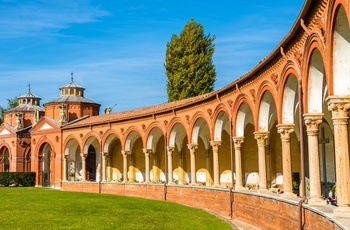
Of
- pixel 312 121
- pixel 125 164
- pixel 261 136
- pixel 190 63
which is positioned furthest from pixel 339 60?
pixel 190 63

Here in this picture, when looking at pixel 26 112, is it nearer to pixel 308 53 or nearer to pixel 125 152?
pixel 125 152

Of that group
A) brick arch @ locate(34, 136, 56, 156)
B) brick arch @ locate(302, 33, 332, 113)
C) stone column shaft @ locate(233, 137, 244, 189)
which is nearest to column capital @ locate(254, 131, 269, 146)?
stone column shaft @ locate(233, 137, 244, 189)

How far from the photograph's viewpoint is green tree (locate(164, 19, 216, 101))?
41.8m

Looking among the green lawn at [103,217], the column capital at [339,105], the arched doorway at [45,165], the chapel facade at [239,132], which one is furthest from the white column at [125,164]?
the column capital at [339,105]

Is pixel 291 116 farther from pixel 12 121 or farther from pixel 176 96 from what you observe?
pixel 12 121

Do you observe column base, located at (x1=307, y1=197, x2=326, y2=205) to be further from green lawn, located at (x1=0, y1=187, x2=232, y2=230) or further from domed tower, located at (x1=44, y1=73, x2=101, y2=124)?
domed tower, located at (x1=44, y1=73, x2=101, y2=124)

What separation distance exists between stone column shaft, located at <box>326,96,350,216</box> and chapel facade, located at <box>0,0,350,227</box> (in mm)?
19

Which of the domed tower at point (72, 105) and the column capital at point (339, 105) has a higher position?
the domed tower at point (72, 105)

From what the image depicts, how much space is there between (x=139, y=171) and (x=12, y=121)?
20.7 meters

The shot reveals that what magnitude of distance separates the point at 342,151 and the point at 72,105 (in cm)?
3603

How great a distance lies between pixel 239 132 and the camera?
19.9m

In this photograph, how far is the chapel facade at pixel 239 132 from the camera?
33.8ft

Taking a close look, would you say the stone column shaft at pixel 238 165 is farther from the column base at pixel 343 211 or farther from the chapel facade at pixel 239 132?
the column base at pixel 343 211

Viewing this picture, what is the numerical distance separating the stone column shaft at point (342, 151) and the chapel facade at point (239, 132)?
0.06ft
